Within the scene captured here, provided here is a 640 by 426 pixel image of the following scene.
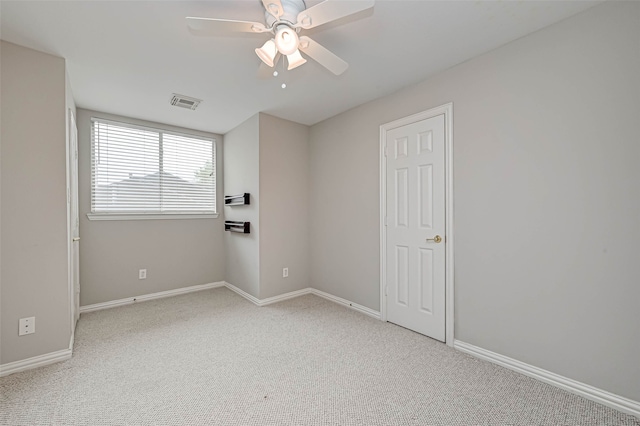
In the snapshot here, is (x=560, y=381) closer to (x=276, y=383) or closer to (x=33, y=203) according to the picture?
(x=276, y=383)

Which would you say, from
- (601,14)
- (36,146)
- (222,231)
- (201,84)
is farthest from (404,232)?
(36,146)

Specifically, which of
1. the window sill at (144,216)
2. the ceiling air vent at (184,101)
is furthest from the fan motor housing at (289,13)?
the window sill at (144,216)

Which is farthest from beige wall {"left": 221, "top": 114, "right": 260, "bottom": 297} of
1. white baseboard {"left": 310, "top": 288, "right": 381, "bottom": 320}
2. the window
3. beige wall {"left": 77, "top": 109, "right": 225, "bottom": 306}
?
white baseboard {"left": 310, "top": 288, "right": 381, "bottom": 320}

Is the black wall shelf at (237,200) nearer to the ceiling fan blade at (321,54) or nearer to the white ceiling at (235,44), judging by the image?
the white ceiling at (235,44)

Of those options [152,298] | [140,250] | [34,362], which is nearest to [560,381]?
[34,362]

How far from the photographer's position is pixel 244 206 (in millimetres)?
3820

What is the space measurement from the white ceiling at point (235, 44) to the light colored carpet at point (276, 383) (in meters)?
2.41

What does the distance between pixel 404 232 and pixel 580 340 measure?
146 centimetres

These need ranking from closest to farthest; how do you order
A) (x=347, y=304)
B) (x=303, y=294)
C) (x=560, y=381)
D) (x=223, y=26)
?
(x=223, y=26), (x=560, y=381), (x=347, y=304), (x=303, y=294)

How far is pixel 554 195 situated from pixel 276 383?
2.31m

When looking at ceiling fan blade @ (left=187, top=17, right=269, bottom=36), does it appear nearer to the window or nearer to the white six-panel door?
the white six-panel door

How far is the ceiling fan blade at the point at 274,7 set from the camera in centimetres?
139

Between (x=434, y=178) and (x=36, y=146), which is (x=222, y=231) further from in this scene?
(x=434, y=178)

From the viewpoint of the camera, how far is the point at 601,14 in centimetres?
170
